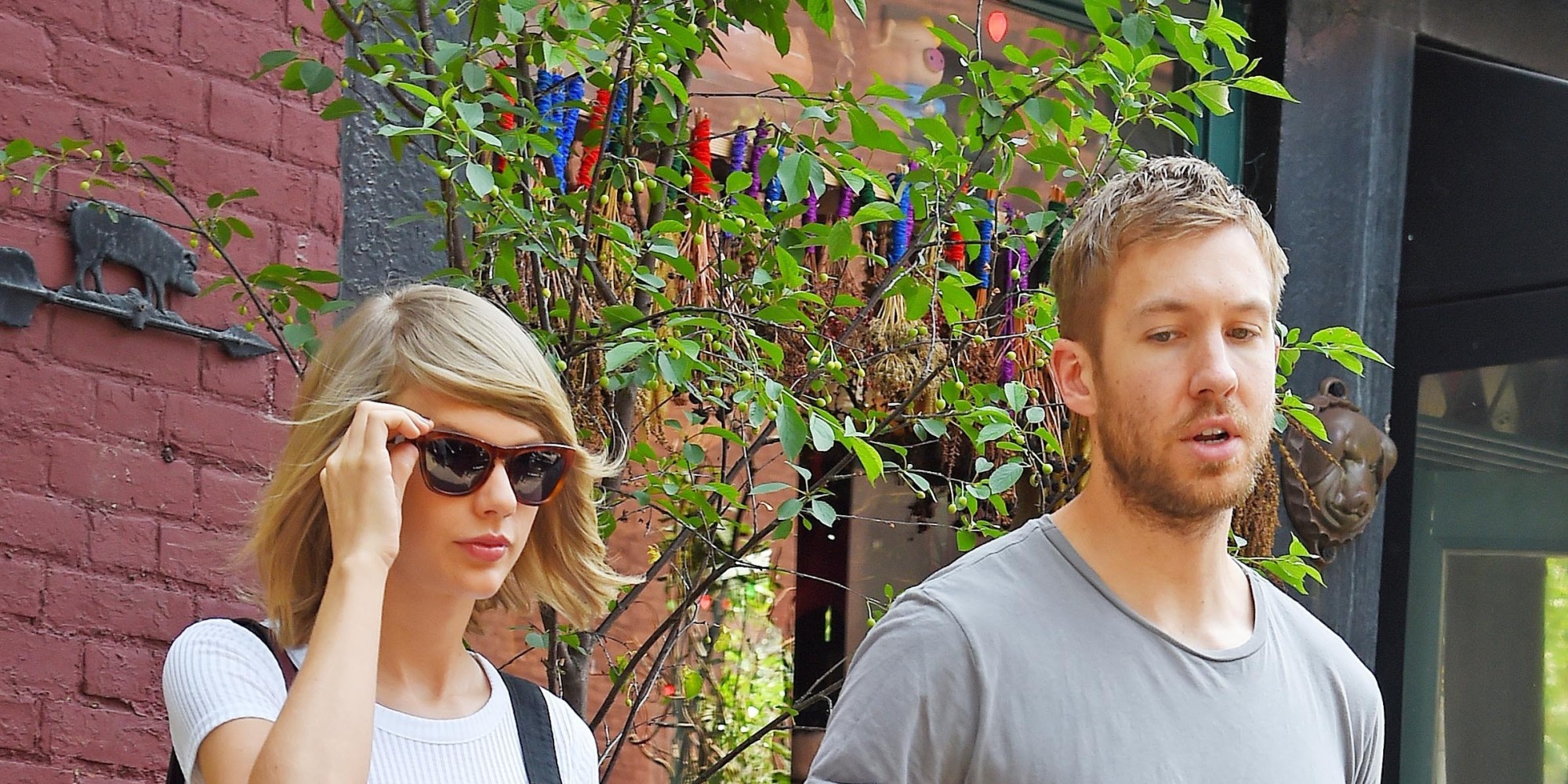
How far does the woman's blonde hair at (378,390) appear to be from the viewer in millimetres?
2080

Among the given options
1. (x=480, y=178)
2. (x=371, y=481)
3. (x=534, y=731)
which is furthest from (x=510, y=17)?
(x=534, y=731)

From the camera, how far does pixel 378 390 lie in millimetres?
2098

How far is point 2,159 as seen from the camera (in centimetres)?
268

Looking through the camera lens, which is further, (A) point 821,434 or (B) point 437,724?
(A) point 821,434

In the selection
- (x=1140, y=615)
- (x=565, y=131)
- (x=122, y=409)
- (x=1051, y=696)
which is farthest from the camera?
(x=565, y=131)

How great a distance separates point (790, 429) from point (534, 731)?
0.54 meters

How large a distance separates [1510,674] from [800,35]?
106 inches

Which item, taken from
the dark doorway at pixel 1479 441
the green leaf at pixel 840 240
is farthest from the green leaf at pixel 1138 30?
the dark doorway at pixel 1479 441

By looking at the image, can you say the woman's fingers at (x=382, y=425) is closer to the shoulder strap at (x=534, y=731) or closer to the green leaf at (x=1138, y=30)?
the shoulder strap at (x=534, y=731)

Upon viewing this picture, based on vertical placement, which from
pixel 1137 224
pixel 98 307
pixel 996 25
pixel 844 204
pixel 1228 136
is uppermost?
pixel 996 25

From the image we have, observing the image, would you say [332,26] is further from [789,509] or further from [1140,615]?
[1140,615]

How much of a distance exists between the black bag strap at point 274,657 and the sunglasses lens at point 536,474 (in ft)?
1.08

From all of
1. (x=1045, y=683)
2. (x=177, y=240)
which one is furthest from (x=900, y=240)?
(x=1045, y=683)

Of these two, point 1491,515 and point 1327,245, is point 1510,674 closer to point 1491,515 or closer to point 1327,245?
point 1491,515
